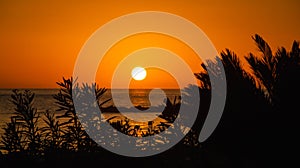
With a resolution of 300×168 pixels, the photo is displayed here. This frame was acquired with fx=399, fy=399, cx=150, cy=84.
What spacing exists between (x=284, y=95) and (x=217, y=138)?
1.01 meters

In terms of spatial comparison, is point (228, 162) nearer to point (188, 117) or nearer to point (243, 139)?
point (243, 139)

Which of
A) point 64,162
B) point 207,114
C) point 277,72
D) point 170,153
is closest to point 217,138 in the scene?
point 207,114

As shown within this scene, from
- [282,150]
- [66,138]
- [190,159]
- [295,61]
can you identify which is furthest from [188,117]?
[66,138]

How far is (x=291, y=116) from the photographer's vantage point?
193 inches

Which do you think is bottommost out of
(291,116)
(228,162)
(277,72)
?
(228,162)

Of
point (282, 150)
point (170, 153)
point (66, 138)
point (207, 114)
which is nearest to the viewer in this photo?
point (282, 150)

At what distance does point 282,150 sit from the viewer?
4.80m

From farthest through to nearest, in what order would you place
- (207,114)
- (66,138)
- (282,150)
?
(66,138), (207,114), (282,150)

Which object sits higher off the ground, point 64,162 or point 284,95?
point 284,95

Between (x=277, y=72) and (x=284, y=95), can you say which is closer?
(x=284, y=95)

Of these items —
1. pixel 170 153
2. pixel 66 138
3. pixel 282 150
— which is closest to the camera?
pixel 282 150

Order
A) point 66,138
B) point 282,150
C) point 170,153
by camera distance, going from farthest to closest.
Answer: point 66,138
point 170,153
point 282,150

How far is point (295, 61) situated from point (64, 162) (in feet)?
11.0

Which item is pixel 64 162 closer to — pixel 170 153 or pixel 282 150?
pixel 170 153
